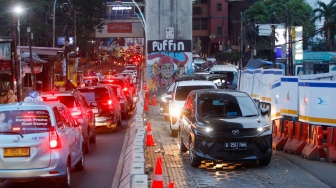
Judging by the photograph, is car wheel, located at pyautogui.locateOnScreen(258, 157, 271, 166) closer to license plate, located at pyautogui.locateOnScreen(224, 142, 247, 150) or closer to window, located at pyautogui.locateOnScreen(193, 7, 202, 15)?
license plate, located at pyautogui.locateOnScreen(224, 142, 247, 150)

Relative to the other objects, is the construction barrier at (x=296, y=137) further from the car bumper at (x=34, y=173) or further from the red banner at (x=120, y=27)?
the red banner at (x=120, y=27)

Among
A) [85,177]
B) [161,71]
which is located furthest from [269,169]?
[161,71]

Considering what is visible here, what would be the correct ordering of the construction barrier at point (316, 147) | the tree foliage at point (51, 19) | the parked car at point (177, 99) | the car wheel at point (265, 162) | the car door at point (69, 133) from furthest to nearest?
1. the tree foliage at point (51, 19)
2. the parked car at point (177, 99)
3. the construction barrier at point (316, 147)
4. the car wheel at point (265, 162)
5. the car door at point (69, 133)

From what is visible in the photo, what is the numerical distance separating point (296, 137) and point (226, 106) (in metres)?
2.48

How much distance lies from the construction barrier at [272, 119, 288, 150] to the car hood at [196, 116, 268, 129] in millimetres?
2881

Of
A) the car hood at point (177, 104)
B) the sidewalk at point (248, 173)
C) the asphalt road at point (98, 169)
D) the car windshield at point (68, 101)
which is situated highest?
the car windshield at point (68, 101)

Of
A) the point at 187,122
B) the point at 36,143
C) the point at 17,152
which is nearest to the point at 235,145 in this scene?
the point at 187,122

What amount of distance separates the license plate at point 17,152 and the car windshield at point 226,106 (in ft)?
15.2

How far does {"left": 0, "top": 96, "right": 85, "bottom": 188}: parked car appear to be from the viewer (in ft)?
34.6

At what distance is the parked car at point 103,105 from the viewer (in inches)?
883

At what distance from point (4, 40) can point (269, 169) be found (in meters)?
22.7

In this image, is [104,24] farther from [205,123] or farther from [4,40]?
[205,123]

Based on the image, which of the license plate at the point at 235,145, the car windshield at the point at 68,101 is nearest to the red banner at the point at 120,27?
the car windshield at the point at 68,101

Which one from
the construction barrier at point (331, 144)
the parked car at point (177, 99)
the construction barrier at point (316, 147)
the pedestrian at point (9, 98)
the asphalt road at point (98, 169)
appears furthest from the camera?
the pedestrian at point (9, 98)
